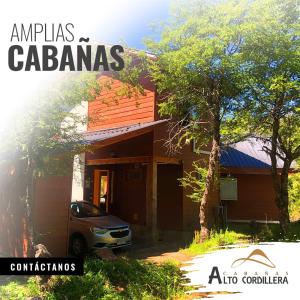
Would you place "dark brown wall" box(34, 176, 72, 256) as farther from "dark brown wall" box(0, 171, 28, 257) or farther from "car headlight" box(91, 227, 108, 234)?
"car headlight" box(91, 227, 108, 234)

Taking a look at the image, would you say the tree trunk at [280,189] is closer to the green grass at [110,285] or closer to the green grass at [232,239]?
the green grass at [232,239]

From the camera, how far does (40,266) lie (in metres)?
7.62

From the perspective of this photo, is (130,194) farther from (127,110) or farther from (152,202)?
(127,110)

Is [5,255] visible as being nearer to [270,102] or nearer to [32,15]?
[32,15]

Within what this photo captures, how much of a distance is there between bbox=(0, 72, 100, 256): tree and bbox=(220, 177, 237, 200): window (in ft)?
39.4

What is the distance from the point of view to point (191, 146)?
1684 cm

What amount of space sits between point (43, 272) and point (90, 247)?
11.6 ft

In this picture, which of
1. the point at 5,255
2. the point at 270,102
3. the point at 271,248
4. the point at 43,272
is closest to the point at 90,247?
the point at 5,255

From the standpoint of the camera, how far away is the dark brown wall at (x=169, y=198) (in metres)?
16.3

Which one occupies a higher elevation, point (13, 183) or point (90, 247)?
point (13, 183)

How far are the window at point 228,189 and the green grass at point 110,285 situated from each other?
10814 millimetres

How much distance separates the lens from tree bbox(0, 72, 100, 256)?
752 cm

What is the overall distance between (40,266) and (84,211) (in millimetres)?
4643

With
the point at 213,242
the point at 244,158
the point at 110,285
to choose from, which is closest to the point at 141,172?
the point at 213,242
